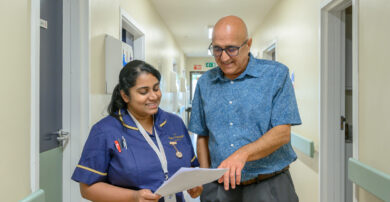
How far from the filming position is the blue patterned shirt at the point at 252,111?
47.1 inches

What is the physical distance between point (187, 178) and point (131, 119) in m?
0.41

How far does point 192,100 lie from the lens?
140 cm

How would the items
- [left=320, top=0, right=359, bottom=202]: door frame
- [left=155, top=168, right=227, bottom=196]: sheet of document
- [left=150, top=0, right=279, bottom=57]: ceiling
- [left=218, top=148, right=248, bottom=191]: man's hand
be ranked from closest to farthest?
[left=155, top=168, right=227, bottom=196]: sheet of document → [left=218, top=148, right=248, bottom=191]: man's hand → [left=320, top=0, right=359, bottom=202]: door frame → [left=150, top=0, right=279, bottom=57]: ceiling

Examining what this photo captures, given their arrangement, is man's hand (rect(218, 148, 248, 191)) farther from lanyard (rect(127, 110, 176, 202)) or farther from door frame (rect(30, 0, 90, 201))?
door frame (rect(30, 0, 90, 201))

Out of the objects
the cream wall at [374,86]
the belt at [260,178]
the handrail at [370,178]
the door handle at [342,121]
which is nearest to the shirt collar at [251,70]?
the belt at [260,178]

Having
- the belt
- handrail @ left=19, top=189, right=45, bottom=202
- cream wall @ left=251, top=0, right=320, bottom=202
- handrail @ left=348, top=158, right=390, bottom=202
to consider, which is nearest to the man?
the belt

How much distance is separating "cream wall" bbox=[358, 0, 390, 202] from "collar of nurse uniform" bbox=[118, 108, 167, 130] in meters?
1.17

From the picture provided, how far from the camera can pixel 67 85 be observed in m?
1.92

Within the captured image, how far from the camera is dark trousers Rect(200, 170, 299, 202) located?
1.19m

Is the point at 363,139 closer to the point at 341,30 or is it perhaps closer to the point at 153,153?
the point at 341,30

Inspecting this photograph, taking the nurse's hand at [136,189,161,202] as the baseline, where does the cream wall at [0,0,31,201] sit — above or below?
above

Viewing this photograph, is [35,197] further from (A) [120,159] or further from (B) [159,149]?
(B) [159,149]

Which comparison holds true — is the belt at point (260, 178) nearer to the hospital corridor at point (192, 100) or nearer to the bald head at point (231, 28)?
the hospital corridor at point (192, 100)

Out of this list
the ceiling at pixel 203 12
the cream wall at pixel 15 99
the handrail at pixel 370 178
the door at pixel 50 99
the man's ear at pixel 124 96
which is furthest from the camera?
the ceiling at pixel 203 12
